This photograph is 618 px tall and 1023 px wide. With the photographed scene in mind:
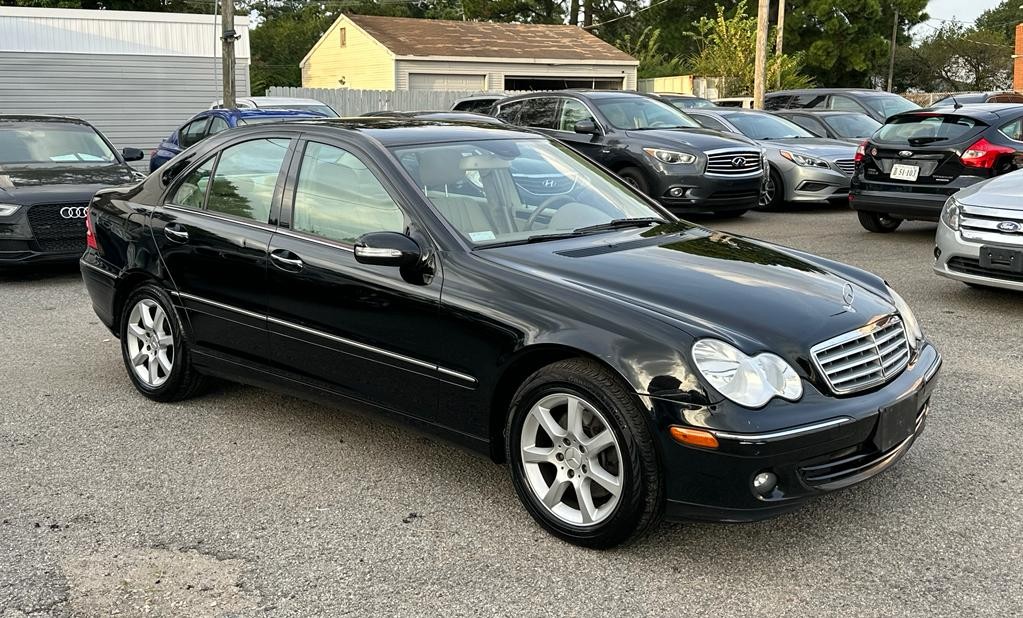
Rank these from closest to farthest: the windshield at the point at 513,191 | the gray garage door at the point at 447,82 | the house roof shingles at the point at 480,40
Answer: the windshield at the point at 513,191 → the gray garage door at the point at 447,82 → the house roof shingles at the point at 480,40

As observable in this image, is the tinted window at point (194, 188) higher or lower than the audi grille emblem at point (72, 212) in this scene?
higher

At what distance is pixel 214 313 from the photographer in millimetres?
5074

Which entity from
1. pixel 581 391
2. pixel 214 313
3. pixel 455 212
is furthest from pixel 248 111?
pixel 581 391

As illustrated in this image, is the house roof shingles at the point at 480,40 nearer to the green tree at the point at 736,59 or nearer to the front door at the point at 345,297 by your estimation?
the green tree at the point at 736,59

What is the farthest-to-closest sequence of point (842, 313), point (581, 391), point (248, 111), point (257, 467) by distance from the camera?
point (248, 111) < point (257, 467) < point (842, 313) < point (581, 391)

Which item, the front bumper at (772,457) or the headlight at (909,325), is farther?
the headlight at (909,325)

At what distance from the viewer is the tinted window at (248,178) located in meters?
4.93

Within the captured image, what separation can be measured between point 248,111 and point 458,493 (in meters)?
11.4

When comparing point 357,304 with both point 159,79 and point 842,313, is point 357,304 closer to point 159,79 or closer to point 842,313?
point 842,313

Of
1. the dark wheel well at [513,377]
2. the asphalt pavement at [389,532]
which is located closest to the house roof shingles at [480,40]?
the asphalt pavement at [389,532]

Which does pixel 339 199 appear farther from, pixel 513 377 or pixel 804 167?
pixel 804 167

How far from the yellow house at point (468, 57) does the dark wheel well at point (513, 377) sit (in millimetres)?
34128

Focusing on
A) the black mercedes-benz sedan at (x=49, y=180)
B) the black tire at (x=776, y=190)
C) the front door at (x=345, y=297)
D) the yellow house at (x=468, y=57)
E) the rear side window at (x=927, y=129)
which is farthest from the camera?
the yellow house at (x=468, y=57)

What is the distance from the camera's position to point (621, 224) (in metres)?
4.84
